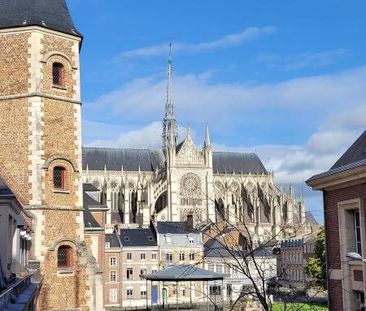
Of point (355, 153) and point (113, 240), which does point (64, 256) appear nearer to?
point (355, 153)

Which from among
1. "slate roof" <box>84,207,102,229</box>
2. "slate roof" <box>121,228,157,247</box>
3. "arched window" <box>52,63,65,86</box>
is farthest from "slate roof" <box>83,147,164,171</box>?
"arched window" <box>52,63,65,86</box>

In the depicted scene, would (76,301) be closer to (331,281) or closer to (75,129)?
(75,129)

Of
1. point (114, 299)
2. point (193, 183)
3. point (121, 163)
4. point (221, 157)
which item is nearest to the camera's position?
point (114, 299)

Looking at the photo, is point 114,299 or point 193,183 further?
point 193,183

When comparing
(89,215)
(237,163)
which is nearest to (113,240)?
(89,215)

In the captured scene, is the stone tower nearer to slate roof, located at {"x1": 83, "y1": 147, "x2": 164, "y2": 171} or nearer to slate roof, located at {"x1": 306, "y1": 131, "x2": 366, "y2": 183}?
slate roof, located at {"x1": 306, "y1": 131, "x2": 366, "y2": 183}

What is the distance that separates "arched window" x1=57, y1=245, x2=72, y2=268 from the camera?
74.3 feet

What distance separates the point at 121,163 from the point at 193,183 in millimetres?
13324

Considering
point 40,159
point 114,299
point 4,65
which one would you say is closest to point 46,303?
point 40,159

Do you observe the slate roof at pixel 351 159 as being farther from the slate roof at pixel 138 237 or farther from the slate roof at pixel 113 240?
the slate roof at pixel 138 237

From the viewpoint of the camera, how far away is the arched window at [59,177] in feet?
75.4

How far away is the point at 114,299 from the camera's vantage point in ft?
200

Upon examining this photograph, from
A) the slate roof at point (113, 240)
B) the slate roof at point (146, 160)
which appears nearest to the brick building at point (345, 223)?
the slate roof at point (113, 240)

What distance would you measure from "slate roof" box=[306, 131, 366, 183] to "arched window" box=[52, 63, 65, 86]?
40.5 feet
